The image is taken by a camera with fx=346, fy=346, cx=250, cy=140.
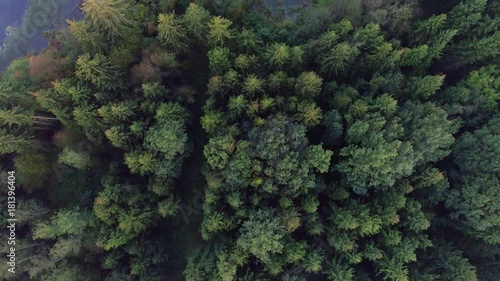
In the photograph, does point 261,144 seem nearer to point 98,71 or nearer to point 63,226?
point 98,71

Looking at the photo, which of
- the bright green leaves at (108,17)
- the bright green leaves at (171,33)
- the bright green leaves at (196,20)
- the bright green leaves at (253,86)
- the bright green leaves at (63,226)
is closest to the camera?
the bright green leaves at (108,17)

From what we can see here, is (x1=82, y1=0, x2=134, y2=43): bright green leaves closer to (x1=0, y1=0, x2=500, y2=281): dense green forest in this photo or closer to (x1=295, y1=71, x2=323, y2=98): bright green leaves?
(x1=0, y1=0, x2=500, y2=281): dense green forest

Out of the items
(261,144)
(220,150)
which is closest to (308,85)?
(261,144)

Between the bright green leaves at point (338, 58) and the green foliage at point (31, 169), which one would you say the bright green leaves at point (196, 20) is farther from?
the green foliage at point (31, 169)

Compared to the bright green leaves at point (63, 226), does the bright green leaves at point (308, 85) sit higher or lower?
higher

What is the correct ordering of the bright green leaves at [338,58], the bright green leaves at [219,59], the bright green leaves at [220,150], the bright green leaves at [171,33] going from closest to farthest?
the bright green leaves at [220,150] < the bright green leaves at [171,33] < the bright green leaves at [219,59] < the bright green leaves at [338,58]

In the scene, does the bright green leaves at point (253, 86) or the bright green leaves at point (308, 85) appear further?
the bright green leaves at point (308, 85)

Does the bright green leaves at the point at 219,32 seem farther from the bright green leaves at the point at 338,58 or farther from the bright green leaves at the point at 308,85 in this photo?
the bright green leaves at the point at 338,58

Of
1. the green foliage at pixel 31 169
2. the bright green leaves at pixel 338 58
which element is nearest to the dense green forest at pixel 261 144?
the green foliage at pixel 31 169

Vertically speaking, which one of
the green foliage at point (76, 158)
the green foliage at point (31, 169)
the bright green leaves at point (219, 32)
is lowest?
the green foliage at point (31, 169)

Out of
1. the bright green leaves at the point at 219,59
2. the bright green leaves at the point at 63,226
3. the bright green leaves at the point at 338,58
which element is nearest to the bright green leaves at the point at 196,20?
the bright green leaves at the point at 219,59

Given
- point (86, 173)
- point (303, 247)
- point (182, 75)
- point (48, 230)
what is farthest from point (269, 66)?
point (48, 230)
